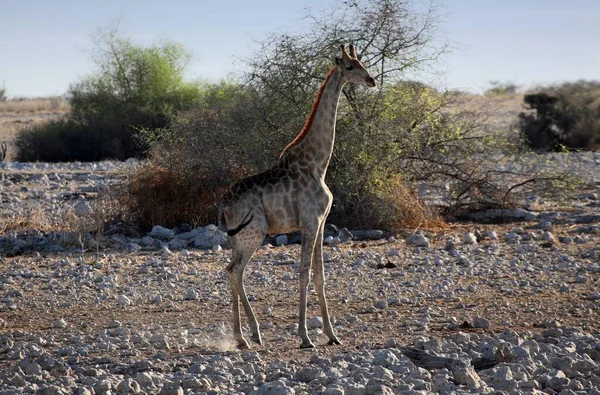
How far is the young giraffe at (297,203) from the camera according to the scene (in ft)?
27.8

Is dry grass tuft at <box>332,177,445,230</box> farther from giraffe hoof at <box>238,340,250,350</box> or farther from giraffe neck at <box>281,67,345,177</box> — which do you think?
giraffe hoof at <box>238,340,250,350</box>

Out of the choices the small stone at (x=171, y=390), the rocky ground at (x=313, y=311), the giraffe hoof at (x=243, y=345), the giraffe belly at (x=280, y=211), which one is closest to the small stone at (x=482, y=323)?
the rocky ground at (x=313, y=311)

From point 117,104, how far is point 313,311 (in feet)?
71.9

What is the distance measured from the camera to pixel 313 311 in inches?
395

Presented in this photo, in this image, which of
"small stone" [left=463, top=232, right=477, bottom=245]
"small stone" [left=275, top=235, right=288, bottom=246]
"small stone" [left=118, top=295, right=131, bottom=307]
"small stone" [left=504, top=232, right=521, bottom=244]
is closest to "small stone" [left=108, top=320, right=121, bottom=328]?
"small stone" [left=118, top=295, right=131, bottom=307]

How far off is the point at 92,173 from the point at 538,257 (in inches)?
577

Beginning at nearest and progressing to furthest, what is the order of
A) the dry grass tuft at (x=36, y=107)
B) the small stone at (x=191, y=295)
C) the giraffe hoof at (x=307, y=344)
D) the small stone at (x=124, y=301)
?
the giraffe hoof at (x=307, y=344), the small stone at (x=124, y=301), the small stone at (x=191, y=295), the dry grass tuft at (x=36, y=107)

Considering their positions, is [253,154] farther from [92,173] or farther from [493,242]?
[92,173]

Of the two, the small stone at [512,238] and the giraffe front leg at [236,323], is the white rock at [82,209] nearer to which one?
the small stone at [512,238]

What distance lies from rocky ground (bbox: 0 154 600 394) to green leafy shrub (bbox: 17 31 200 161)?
1365 cm

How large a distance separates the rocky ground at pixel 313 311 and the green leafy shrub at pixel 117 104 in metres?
13.7

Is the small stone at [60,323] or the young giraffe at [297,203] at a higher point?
the young giraffe at [297,203]

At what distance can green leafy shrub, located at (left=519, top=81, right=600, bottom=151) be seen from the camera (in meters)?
32.5

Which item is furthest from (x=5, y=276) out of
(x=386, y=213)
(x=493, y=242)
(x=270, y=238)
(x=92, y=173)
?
(x=92, y=173)
